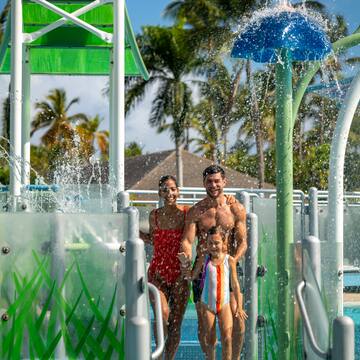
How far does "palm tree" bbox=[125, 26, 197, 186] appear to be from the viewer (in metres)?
35.8

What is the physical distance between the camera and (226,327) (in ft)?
17.0

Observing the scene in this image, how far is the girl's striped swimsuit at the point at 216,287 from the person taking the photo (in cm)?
519

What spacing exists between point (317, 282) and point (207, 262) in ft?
3.68

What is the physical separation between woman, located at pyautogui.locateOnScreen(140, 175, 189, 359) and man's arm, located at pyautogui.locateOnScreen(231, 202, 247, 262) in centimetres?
41

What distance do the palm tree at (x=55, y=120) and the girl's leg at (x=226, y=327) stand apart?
38.9 meters

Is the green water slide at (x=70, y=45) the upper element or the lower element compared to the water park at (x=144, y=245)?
upper

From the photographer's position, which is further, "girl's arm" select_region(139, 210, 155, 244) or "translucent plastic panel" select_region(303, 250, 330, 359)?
"girl's arm" select_region(139, 210, 155, 244)

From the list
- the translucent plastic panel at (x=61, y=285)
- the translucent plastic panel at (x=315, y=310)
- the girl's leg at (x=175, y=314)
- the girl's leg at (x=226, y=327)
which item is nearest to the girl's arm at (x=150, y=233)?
the girl's leg at (x=175, y=314)

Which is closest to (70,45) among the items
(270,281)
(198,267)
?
(270,281)

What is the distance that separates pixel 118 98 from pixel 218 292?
4.96m

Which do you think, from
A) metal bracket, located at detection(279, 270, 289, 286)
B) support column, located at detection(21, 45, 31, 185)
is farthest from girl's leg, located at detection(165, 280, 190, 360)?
support column, located at detection(21, 45, 31, 185)

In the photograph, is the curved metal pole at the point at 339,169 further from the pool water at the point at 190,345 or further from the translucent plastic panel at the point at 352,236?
the pool water at the point at 190,345

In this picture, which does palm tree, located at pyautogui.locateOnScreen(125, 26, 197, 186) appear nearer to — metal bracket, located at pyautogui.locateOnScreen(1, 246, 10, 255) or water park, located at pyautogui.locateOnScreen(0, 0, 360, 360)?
water park, located at pyautogui.locateOnScreen(0, 0, 360, 360)

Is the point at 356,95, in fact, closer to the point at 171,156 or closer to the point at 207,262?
the point at 207,262
